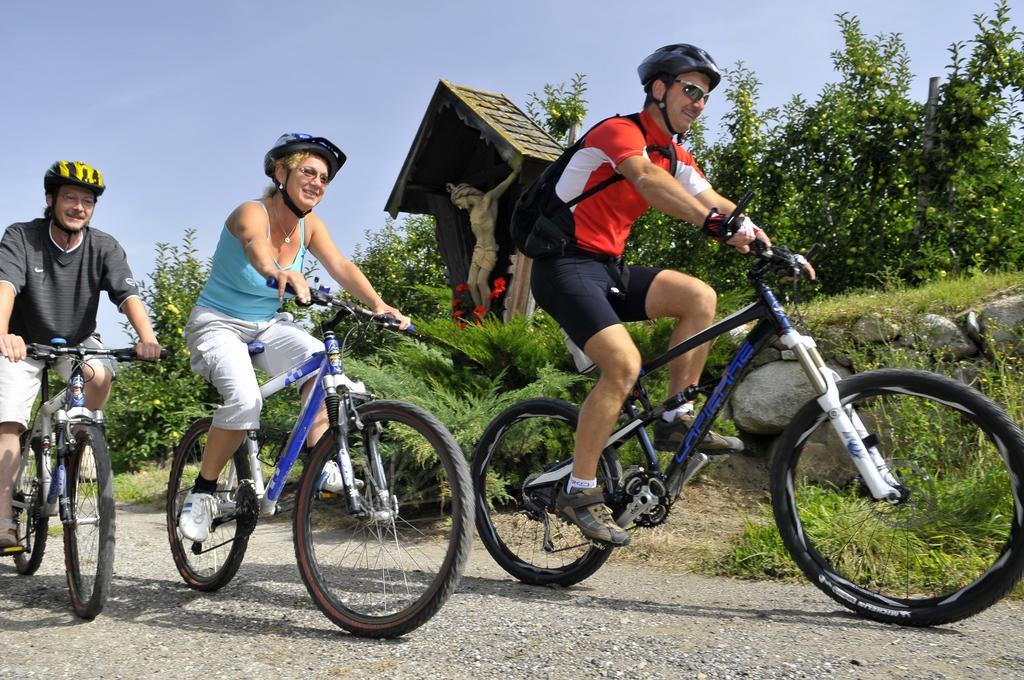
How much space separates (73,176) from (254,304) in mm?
1169

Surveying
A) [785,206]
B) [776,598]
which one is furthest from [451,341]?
[785,206]

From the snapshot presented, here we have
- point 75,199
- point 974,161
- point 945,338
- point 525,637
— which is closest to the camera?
point 525,637

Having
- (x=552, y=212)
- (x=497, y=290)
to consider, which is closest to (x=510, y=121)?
(x=497, y=290)

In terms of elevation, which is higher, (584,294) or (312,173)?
(312,173)

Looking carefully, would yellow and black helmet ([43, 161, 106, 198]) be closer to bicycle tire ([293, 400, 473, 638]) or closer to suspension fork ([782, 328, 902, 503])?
bicycle tire ([293, 400, 473, 638])

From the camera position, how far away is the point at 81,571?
3.82 metres

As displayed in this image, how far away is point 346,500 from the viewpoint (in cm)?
336

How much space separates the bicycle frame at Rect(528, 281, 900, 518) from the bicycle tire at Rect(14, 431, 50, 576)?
2398 millimetres

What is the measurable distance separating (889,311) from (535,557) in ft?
10.6

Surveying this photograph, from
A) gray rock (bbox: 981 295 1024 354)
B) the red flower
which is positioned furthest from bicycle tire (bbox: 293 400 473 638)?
the red flower

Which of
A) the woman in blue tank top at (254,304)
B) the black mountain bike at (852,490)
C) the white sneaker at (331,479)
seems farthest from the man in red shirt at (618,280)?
the white sneaker at (331,479)

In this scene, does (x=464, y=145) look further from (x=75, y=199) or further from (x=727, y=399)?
(x=727, y=399)

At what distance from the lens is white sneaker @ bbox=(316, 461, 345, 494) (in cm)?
341

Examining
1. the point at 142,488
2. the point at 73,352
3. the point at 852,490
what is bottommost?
the point at 142,488
